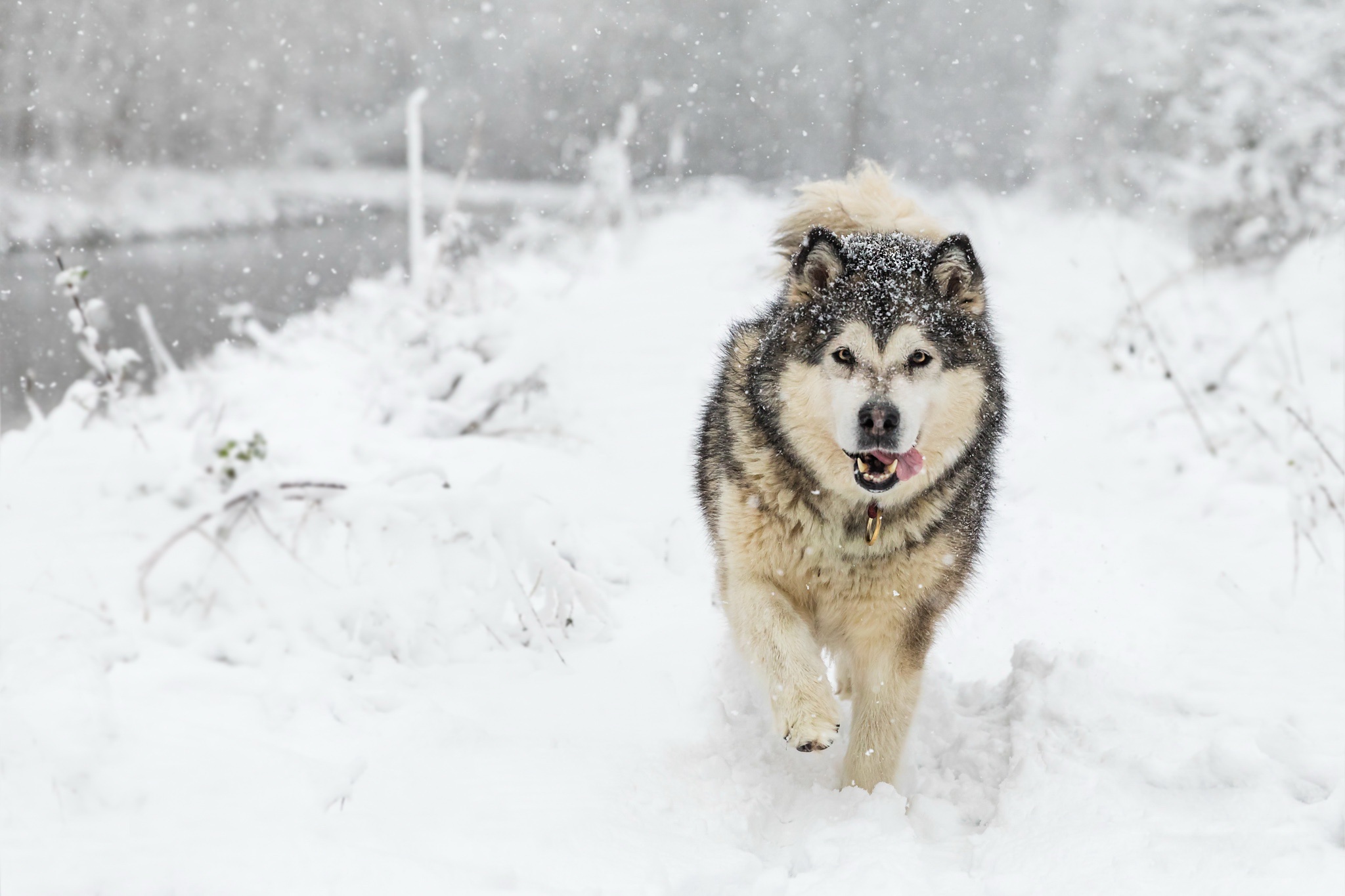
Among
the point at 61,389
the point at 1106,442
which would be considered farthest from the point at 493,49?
the point at 1106,442

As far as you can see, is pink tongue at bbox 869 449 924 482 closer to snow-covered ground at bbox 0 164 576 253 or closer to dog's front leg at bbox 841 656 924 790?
dog's front leg at bbox 841 656 924 790

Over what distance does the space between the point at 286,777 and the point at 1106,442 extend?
5740mm

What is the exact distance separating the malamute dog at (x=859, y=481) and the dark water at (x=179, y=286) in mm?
5497

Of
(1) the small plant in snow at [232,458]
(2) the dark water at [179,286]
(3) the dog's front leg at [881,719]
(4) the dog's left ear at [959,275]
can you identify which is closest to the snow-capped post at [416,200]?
(2) the dark water at [179,286]

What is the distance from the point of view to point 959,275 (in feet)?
9.05

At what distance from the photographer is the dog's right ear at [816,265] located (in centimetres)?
274

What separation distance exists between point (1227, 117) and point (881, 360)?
1162 cm

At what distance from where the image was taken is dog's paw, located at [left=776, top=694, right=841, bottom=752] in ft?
7.86

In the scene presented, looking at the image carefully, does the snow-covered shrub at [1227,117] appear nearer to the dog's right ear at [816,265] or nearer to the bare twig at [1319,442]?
the bare twig at [1319,442]

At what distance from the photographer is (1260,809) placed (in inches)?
83.5

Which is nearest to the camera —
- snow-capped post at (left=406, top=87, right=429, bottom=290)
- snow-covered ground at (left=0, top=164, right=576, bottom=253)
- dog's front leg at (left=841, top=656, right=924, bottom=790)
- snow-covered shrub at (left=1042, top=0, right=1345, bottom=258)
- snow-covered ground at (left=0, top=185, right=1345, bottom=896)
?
snow-covered ground at (left=0, top=185, right=1345, bottom=896)

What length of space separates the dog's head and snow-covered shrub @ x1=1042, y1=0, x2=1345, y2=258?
297 inches

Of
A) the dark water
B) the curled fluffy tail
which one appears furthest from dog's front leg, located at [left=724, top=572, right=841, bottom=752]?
the dark water

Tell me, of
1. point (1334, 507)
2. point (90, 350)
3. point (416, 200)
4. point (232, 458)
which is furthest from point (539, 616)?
point (416, 200)
